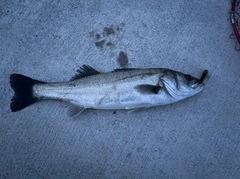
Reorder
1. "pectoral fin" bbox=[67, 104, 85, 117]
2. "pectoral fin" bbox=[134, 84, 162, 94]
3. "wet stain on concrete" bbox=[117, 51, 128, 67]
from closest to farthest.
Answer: "pectoral fin" bbox=[134, 84, 162, 94]
"pectoral fin" bbox=[67, 104, 85, 117]
"wet stain on concrete" bbox=[117, 51, 128, 67]

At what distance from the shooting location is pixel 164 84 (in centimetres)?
246

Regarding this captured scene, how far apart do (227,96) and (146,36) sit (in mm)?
1402

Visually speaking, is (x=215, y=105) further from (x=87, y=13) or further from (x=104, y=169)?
(x=87, y=13)

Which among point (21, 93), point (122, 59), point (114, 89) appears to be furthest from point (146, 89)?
point (21, 93)

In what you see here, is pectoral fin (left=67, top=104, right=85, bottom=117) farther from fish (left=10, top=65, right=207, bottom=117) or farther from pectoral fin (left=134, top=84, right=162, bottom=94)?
pectoral fin (left=134, top=84, right=162, bottom=94)

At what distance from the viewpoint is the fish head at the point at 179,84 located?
246 cm

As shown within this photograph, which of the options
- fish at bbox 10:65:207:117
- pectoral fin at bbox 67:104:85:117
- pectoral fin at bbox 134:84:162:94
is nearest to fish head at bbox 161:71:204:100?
fish at bbox 10:65:207:117

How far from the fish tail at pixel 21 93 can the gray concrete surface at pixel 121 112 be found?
0.19 metres

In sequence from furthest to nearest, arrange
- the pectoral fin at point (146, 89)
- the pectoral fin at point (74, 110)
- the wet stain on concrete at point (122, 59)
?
the wet stain on concrete at point (122, 59) → the pectoral fin at point (74, 110) → the pectoral fin at point (146, 89)

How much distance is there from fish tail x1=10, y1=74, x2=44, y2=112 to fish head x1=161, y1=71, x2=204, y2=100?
63.6 inches

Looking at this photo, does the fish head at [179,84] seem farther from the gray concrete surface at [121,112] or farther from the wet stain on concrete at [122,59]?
the wet stain on concrete at [122,59]

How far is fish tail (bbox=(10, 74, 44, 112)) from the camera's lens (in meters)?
2.52

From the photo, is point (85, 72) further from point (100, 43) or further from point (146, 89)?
point (146, 89)

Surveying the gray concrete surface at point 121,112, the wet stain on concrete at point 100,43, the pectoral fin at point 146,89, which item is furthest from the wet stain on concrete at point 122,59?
the pectoral fin at point 146,89
